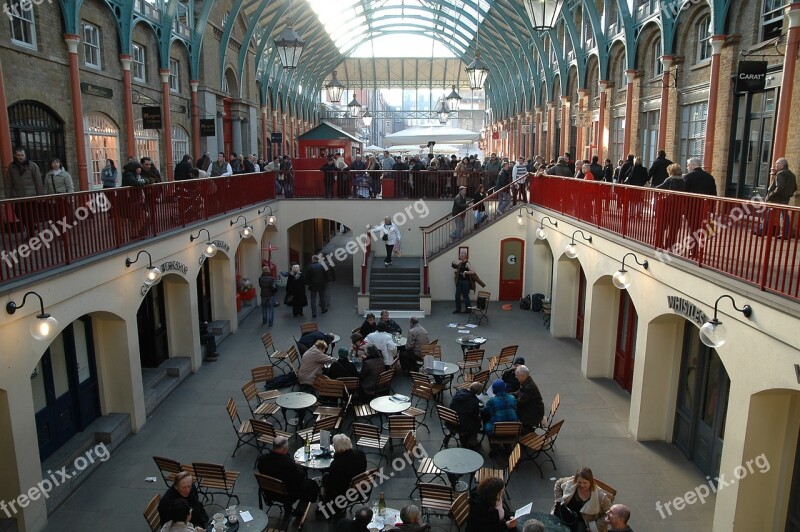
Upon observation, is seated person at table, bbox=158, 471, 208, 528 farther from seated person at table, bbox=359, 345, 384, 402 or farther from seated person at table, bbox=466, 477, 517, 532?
seated person at table, bbox=359, 345, 384, 402

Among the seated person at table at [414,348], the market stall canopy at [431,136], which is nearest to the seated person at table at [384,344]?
the seated person at table at [414,348]

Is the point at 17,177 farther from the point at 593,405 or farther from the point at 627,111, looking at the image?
the point at 627,111

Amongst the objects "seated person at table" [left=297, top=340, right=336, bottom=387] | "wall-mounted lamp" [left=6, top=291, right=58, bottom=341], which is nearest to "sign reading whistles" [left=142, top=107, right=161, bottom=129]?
"seated person at table" [left=297, top=340, right=336, bottom=387]

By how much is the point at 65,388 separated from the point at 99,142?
8504mm

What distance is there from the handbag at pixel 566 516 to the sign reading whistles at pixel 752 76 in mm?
9414

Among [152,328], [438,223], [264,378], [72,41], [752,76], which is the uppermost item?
[72,41]

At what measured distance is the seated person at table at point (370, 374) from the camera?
40.3 feet

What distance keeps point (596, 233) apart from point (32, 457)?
1083 centimetres

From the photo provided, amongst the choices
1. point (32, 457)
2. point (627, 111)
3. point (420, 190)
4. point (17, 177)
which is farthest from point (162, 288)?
point (627, 111)

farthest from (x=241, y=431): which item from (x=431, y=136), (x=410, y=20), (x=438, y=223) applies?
(x=410, y=20)

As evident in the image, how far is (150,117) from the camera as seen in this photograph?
17.5m

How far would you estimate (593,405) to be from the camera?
42.0 feet

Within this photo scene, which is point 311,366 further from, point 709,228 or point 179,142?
point 179,142

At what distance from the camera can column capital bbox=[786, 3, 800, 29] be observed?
11.2m
